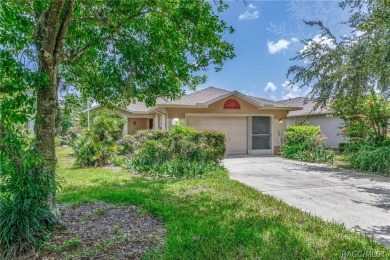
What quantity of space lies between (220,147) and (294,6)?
592cm

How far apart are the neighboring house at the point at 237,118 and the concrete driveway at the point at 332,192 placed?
508 centimetres

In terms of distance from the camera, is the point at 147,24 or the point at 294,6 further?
the point at 294,6

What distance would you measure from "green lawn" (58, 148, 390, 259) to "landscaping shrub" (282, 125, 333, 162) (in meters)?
7.49

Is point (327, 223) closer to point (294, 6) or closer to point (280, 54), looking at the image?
point (294, 6)

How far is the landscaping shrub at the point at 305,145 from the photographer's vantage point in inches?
528

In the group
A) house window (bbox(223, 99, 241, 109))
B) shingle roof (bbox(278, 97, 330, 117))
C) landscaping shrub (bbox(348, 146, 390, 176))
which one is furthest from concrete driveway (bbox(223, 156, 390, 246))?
shingle roof (bbox(278, 97, 330, 117))

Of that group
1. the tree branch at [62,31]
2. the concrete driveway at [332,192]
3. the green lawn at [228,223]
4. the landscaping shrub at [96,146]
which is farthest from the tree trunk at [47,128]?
the landscaping shrub at [96,146]

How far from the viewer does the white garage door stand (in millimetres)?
16031

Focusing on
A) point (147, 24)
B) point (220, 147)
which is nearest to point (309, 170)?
point (220, 147)

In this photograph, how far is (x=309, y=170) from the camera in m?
10.7

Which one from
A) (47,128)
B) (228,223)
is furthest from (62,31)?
(228,223)

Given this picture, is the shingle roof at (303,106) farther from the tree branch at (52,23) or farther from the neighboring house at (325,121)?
the tree branch at (52,23)

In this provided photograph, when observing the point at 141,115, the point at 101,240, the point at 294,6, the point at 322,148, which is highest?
the point at 294,6

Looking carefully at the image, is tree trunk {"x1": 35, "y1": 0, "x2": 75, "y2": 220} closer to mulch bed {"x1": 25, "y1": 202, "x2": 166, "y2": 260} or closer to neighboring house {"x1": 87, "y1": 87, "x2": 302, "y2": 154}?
mulch bed {"x1": 25, "y1": 202, "x2": 166, "y2": 260}
